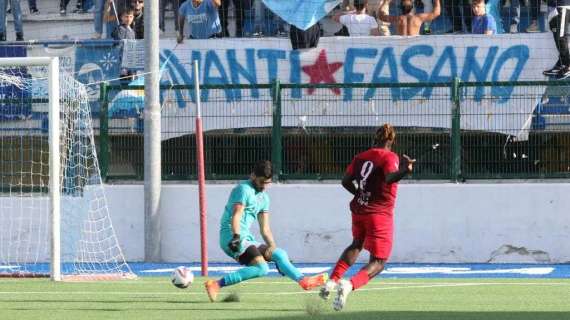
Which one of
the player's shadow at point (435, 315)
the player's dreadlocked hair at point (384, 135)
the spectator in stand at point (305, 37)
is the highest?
the spectator in stand at point (305, 37)

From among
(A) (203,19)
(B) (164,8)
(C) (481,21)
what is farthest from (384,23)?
(B) (164,8)

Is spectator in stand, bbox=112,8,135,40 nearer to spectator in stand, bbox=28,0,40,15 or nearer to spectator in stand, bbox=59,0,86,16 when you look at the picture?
spectator in stand, bbox=59,0,86,16

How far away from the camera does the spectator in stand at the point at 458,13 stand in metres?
22.1

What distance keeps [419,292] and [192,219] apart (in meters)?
6.85

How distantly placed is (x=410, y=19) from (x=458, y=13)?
85cm

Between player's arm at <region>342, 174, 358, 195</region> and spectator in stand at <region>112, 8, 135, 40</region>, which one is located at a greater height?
spectator in stand at <region>112, 8, 135, 40</region>

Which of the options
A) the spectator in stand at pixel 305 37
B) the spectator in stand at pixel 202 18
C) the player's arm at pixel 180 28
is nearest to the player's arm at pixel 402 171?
the spectator in stand at pixel 305 37

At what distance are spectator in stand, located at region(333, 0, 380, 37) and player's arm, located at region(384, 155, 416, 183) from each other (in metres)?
9.41

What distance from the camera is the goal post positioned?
65.3 ft

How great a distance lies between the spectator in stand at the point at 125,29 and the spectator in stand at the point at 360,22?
12.0ft

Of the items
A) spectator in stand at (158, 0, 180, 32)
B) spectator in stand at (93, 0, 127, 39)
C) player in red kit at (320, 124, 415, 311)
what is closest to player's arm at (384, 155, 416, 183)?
player in red kit at (320, 124, 415, 311)

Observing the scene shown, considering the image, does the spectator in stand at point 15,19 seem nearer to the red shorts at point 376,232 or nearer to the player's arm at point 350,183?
the player's arm at point 350,183

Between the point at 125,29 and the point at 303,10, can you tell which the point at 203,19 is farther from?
the point at 303,10

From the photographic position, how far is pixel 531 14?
72.6 ft
